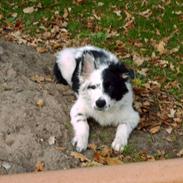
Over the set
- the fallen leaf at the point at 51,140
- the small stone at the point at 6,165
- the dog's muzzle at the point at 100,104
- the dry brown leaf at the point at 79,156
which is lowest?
the fallen leaf at the point at 51,140

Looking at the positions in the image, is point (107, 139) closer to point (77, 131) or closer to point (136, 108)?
point (77, 131)

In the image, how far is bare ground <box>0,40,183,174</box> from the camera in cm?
584

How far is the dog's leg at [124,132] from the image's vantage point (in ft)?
20.6

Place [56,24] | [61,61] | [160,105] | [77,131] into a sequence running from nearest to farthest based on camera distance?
[77,131]
[160,105]
[61,61]
[56,24]

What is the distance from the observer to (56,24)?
1050cm

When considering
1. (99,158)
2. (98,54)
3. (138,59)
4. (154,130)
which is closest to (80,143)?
(99,158)

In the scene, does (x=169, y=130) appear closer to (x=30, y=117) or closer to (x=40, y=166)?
(x=30, y=117)

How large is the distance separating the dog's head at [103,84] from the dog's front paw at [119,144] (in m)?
0.37

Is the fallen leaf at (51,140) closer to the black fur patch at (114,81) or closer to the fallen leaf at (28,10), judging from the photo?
the black fur patch at (114,81)

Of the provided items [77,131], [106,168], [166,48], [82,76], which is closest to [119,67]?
[82,76]

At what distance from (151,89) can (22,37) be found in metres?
2.84

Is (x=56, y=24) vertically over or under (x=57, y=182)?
under

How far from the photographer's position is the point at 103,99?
6.34 metres

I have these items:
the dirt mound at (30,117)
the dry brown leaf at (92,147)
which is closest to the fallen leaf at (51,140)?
the dirt mound at (30,117)
